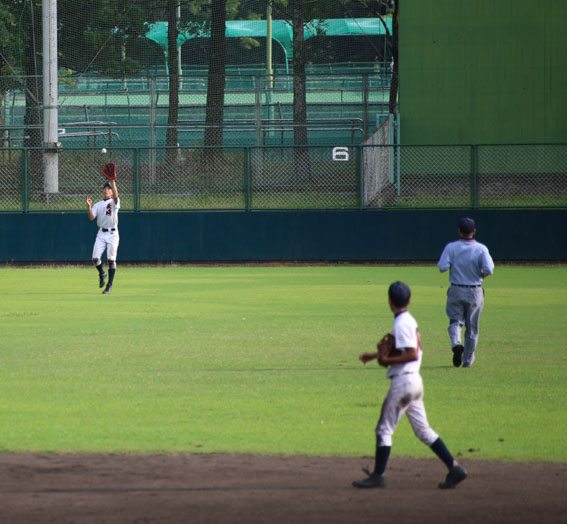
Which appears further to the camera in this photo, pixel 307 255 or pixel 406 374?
pixel 307 255

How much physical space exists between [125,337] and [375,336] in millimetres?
3329

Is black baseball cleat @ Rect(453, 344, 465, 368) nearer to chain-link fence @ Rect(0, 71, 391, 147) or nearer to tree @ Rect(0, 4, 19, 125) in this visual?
chain-link fence @ Rect(0, 71, 391, 147)

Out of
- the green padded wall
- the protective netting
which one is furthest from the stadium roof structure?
the green padded wall

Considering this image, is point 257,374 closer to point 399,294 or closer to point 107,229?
point 399,294

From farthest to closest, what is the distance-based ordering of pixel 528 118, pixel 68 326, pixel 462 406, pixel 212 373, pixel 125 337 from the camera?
1. pixel 528 118
2. pixel 68 326
3. pixel 125 337
4. pixel 212 373
5. pixel 462 406

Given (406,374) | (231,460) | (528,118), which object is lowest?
(231,460)

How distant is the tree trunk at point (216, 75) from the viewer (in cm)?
3575

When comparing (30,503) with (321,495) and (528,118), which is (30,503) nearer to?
(321,495)

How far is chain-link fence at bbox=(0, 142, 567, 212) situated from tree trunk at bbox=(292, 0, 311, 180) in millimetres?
105

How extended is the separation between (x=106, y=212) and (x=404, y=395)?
1460 cm

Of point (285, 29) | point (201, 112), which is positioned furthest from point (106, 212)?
point (285, 29)

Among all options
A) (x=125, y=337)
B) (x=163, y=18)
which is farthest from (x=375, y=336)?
(x=163, y=18)

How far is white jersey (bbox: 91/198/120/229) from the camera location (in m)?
20.2

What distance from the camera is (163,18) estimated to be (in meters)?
41.2
